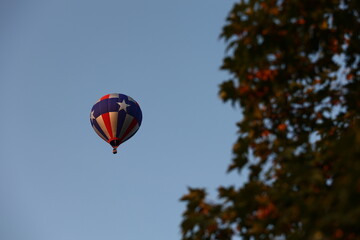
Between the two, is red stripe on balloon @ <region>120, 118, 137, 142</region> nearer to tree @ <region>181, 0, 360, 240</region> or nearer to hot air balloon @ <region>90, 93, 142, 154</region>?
hot air balloon @ <region>90, 93, 142, 154</region>

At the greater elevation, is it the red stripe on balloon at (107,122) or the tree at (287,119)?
the red stripe on balloon at (107,122)

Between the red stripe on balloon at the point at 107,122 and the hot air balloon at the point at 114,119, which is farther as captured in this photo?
the hot air balloon at the point at 114,119

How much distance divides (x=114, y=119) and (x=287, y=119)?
34.3m

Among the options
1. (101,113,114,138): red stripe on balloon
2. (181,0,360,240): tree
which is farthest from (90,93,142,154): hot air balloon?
(181,0,360,240): tree

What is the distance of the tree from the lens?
8.92 m

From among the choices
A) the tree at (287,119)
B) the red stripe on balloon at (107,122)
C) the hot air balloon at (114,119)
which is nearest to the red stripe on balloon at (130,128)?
the hot air balloon at (114,119)

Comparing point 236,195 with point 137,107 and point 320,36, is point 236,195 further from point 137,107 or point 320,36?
point 137,107

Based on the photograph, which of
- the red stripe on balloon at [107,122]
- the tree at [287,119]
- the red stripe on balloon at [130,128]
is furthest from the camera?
the red stripe on balloon at [130,128]

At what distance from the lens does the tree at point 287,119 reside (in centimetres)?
892

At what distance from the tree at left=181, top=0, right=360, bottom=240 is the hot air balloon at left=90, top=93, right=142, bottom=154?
3396 centimetres

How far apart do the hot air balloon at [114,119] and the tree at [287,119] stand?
34.0 metres

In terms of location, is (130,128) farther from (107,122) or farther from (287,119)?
(287,119)

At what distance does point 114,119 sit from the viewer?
44.9 metres

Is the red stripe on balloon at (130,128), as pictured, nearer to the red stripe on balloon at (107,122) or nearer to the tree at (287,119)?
the red stripe on balloon at (107,122)
